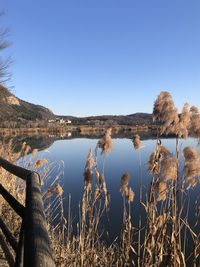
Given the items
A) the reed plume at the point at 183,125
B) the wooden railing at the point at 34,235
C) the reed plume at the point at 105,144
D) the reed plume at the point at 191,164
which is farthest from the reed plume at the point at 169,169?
the wooden railing at the point at 34,235

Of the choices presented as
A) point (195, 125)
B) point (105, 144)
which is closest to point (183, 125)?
point (195, 125)

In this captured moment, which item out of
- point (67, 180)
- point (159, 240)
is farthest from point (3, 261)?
point (67, 180)

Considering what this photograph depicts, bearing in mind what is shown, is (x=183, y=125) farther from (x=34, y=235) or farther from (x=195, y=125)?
(x=34, y=235)

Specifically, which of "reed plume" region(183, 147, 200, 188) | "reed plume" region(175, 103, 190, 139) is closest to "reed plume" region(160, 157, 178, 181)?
"reed plume" region(183, 147, 200, 188)

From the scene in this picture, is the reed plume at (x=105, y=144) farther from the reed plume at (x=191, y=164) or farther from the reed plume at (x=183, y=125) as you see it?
the reed plume at (x=191, y=164)

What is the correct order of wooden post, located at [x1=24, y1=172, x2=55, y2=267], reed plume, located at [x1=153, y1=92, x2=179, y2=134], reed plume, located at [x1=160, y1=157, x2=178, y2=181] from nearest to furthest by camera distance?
wooden post, located at [x1=24, y1=172, x2=55, y2=267] → reed plume, located at [x1=160, y1=157, x2=178, y2=181] → reed plume, located at [x1=153, y1=92, x2=179, y2=134]

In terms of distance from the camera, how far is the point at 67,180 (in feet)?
56.2

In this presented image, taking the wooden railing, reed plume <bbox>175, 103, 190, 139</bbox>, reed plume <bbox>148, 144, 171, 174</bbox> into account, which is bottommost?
the wooden railing

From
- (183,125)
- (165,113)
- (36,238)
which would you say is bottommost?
(36,238)

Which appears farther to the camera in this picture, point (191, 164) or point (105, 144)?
point (105, 144)

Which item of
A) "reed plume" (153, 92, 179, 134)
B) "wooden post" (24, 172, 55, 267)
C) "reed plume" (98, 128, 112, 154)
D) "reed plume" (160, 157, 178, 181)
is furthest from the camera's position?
"reed plume" (98, 128, 112, 154)

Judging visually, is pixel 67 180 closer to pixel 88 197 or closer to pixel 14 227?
pixel 14 227

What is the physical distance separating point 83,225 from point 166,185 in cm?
116

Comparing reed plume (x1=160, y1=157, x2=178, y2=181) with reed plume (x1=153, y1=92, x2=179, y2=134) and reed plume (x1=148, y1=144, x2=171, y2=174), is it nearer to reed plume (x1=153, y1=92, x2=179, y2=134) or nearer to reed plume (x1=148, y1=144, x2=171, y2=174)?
reed plume (x1=148, y1=144, x2=171, y2=174)
